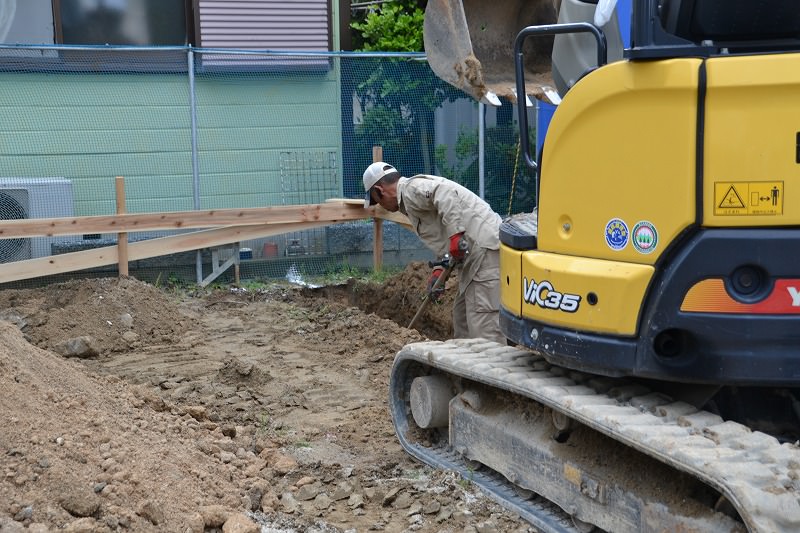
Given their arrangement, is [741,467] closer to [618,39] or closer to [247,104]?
[618,39]

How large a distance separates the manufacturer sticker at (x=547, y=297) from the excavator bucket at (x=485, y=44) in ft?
7.79

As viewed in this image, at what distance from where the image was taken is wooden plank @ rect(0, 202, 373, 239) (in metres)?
10.4

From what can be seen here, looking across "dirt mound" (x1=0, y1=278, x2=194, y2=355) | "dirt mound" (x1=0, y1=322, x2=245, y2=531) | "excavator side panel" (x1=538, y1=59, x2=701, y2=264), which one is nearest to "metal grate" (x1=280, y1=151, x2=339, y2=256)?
"dirt mound" (x1=0, y1=278, x2=194, y2=355)

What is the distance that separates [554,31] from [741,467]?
1978 mm

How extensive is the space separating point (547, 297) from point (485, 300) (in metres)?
3.06

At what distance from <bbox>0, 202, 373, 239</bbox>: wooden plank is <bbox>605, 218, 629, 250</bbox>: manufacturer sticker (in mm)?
7510

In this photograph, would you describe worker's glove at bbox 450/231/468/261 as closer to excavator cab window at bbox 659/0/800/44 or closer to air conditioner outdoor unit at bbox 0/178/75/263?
excavator cab window at bbox 659/0/800/44

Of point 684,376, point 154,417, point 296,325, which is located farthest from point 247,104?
point 684,376

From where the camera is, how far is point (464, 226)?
7.45 meters

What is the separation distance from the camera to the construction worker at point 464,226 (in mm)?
7438

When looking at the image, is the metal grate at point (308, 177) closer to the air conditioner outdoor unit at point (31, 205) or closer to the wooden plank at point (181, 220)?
the wooden plank at point (181, 220)

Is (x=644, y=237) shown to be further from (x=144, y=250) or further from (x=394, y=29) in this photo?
(x=394, y=29)

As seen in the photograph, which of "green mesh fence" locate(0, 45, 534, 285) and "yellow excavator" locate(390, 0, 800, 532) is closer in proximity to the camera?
"yellow excavator" locate(390, 0, 800, 532)

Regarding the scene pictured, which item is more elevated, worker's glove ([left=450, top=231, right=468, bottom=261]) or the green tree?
the green tree
